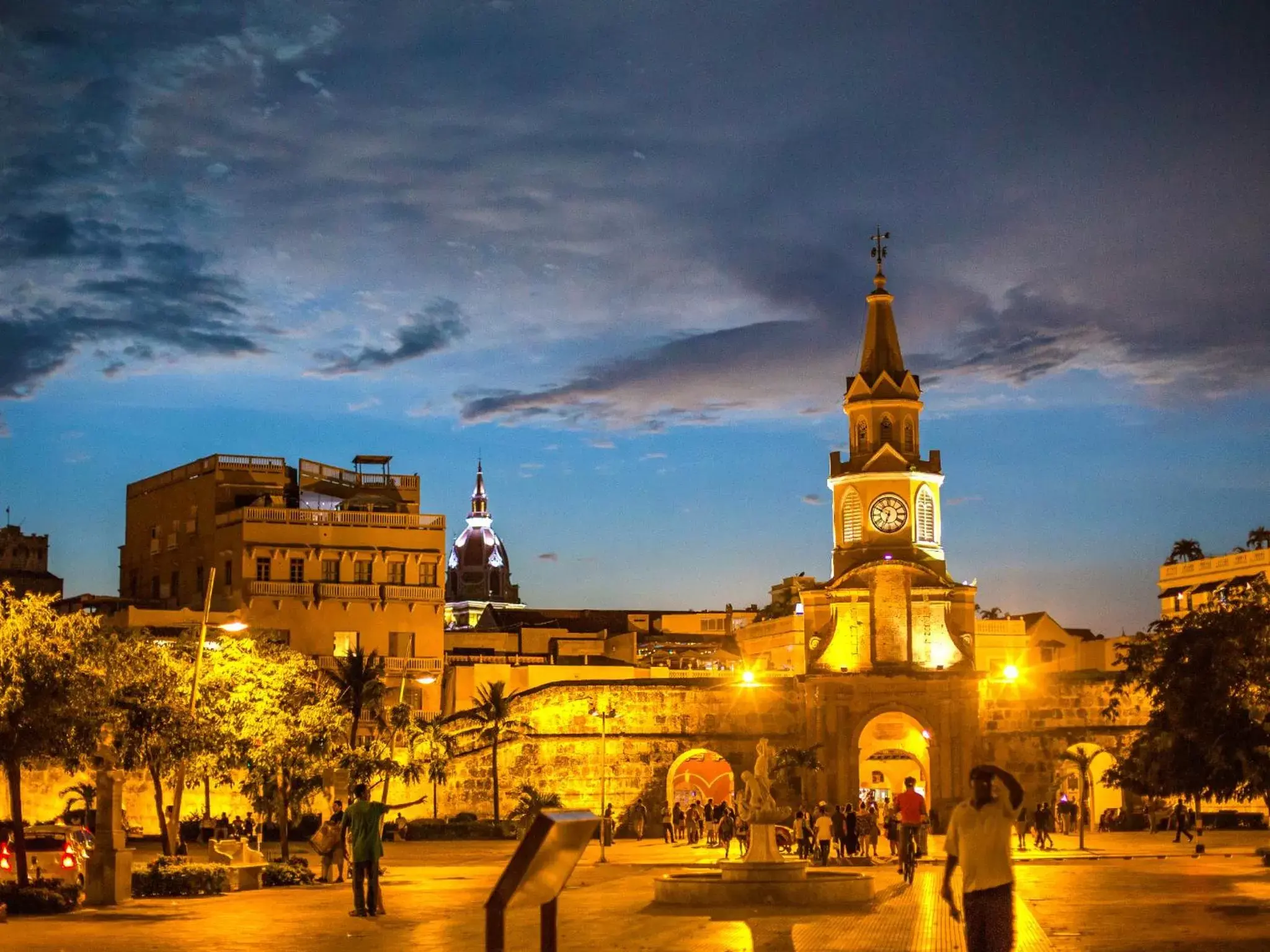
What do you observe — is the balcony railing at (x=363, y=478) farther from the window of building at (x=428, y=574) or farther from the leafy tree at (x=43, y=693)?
the leafy tree at (x=43, y=693)

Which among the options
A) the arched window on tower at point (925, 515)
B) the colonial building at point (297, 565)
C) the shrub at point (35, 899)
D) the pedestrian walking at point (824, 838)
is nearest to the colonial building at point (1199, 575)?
the arched window on tower at point (925, 515)

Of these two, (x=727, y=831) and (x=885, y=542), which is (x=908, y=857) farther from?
(x=885, y=542)

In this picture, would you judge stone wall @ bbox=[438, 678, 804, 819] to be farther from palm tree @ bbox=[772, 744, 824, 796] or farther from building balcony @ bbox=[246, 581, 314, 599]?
building balcony @ bbox=[246, 581, 314, 599]

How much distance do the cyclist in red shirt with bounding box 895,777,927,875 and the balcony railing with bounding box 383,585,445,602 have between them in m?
43.9

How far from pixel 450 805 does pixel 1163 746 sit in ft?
118

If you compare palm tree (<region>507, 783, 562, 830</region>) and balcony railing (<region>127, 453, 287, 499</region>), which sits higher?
balcony railing (<region>127, 453, 287, 499</region>)

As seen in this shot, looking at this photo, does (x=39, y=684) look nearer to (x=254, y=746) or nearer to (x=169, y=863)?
(x=169, y=863)

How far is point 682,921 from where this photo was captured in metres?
23.3

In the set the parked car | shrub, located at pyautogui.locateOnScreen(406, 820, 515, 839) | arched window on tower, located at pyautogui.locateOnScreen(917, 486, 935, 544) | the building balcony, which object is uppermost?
arched window on tower, located at pyautogui.locateOnScreen(917, 486, 935, 544)

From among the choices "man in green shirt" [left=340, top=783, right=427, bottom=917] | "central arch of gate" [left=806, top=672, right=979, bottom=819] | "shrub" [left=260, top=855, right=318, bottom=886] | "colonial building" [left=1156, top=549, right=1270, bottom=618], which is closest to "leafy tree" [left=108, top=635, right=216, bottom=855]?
"shrub" [left=260, top=855, right=318, bottom=886]

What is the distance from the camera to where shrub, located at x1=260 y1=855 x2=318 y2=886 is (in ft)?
98.9

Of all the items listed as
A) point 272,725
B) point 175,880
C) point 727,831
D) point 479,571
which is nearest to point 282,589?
point 727,831

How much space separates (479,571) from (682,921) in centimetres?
14842

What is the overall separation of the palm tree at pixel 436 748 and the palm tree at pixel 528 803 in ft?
8.81
